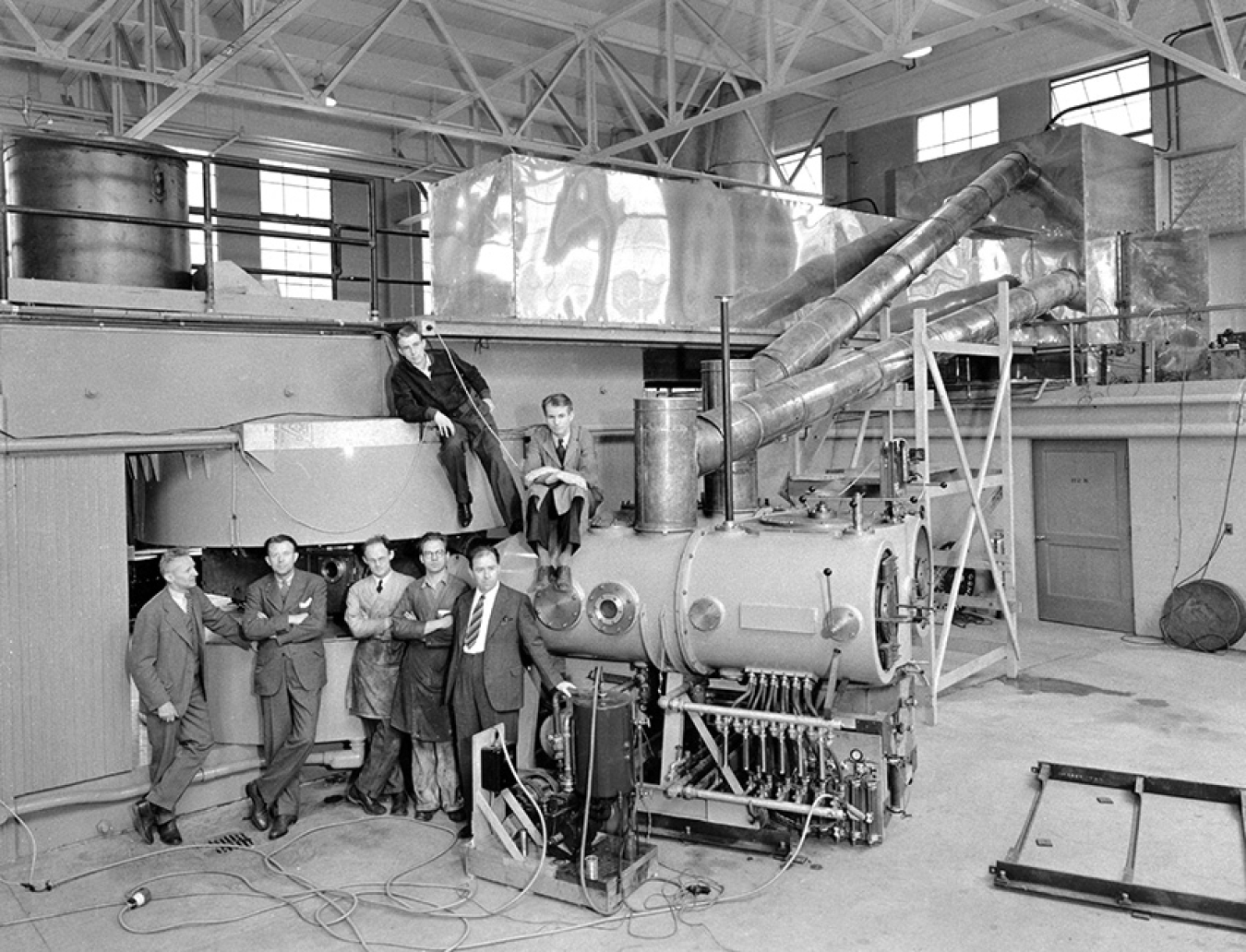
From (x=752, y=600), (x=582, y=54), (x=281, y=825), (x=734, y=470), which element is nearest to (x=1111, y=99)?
(x=582, y=54)

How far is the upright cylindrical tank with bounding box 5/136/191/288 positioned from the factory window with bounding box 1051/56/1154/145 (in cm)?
1031

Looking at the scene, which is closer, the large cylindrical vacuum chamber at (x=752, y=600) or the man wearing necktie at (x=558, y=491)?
the large cylindrical vacuum chamber at (x=752, y=600)

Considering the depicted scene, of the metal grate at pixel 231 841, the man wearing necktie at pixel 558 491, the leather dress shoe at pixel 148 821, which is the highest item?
the man wearing necktie at pixel 558 491

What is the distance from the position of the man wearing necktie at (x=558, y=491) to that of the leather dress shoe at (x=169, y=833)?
2.28m

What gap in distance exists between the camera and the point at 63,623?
5449 millimetres

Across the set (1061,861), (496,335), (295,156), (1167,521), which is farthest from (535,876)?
(295,156)

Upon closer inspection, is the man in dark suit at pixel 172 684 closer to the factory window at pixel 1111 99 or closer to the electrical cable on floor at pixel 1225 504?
the electrical cable on floor at pixel 1225 504

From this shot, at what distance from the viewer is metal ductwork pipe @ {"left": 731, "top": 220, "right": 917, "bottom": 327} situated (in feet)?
30.8

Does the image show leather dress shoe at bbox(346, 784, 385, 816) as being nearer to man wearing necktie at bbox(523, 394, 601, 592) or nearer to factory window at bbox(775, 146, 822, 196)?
man wearing necktie at bbox(523, 394, 601, 592)

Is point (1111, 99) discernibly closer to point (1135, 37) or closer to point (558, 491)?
Result: point (1135, 37)

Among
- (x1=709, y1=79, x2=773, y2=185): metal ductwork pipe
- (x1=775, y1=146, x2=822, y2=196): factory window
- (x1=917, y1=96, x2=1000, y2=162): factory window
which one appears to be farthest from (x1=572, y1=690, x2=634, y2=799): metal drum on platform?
(x1=775, y1=146, x2=822, y2=196): factory window

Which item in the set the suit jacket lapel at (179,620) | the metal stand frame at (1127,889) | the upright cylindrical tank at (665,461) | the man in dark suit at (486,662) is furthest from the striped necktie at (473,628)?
the metal stand frame at (1127,889)

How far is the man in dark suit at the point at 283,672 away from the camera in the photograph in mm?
5652

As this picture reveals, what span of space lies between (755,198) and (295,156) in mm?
8203
